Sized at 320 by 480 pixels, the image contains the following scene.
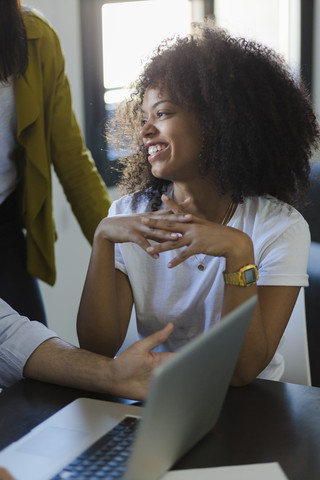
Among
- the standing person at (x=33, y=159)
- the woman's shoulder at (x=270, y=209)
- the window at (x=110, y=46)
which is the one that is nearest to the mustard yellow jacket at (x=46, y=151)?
the standing person at (x=33, y=159)

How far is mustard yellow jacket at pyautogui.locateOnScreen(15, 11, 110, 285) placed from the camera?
68.5 inches

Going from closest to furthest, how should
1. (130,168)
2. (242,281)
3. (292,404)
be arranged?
(292,404)
(242,281)
(130,168)

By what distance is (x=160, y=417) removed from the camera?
74cm

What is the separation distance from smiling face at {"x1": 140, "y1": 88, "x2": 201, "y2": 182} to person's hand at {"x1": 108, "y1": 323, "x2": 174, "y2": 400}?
441 millimetres

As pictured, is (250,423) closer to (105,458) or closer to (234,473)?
(234,473)

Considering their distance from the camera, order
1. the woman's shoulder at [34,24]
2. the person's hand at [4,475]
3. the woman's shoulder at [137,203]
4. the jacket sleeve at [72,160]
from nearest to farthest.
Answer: the person's hand at [4,475] → the woman's shoulder at [137,203] → the woman's shoulder at [34,24] → the jacket sleeve at [72,160]

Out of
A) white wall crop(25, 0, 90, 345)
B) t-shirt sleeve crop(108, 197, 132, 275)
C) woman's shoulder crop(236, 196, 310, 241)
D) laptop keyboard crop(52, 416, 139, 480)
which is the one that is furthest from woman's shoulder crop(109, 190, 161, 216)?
white wall crop(25, 0, 90, 345)

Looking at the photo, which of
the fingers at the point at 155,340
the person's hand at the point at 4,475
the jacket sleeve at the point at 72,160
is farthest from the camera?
the jacket sleeve at the point at 72,160

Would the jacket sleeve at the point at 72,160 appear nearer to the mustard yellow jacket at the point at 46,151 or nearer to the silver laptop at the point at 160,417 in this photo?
the mustard yellow jacket at the point at 46,151

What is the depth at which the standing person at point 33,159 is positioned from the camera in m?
1.72

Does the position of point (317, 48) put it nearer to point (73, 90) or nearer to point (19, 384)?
point (73, 90)

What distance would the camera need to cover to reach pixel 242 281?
4.21 feet

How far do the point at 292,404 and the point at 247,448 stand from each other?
17 centimetres

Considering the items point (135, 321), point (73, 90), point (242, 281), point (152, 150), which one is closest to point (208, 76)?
point (152, 150)
